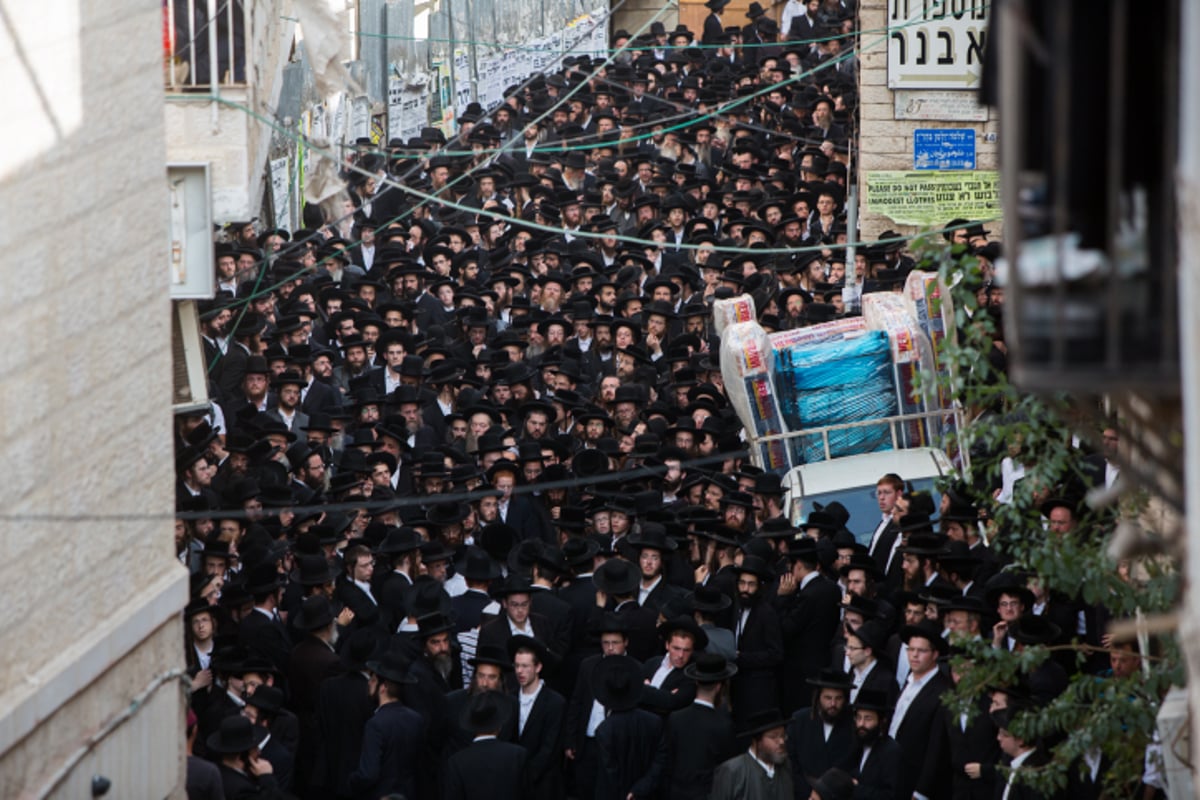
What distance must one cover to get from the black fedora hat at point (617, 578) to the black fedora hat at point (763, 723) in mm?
1999

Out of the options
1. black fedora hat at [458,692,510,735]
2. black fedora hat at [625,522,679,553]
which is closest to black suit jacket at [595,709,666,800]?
black fedora hat at [458,692,510,735]

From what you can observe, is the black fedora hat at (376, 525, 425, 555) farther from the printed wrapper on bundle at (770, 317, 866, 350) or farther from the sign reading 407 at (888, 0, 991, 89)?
the sign reading 407 at (888, 0, 991, 89)

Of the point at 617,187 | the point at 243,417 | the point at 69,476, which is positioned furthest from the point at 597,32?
the point at 69,476

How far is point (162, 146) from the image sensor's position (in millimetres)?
10539

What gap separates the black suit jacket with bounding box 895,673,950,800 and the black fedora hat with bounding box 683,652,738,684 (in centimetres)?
102

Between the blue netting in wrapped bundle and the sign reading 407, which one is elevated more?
the sign reading 407

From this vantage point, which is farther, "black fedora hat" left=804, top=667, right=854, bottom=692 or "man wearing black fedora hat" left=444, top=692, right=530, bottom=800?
"black fedora hat" left=804, top=667, right=854, bottom=692

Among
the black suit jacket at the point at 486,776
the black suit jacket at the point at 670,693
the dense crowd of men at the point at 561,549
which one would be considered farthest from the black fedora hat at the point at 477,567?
the black suit jacket at the point at 486,776

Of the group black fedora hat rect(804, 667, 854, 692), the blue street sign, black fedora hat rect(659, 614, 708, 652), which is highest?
the blue street sign

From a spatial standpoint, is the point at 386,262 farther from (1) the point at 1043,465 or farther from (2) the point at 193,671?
(1) the point at 1043,465

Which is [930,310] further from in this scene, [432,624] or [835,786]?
[835,786]

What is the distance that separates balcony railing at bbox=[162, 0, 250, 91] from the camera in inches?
516

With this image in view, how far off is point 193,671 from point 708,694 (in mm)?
3079

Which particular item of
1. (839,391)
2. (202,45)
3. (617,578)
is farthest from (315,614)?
(839,391)
